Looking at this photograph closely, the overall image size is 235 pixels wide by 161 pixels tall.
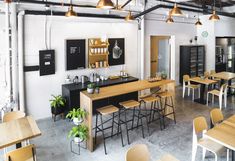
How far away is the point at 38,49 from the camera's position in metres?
5.25

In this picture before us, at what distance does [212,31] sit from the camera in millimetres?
8898

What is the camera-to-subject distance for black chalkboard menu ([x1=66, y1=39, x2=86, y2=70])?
5645 millimetres

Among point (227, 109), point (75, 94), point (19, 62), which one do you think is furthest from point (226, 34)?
point (19, 62)

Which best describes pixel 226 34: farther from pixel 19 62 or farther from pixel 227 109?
pixel 19 62

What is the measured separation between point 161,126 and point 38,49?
341 cm

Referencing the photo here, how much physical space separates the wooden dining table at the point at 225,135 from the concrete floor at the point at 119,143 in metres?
0.82

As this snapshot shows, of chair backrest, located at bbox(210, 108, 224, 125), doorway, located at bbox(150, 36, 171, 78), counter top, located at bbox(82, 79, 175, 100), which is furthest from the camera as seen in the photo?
doorway, located at bbox(150, 36, 171, 78)

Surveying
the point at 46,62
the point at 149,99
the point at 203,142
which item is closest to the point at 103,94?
the point at 149,99

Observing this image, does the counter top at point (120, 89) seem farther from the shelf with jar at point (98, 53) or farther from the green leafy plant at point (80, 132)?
the shelf with jar at point (98, 53)

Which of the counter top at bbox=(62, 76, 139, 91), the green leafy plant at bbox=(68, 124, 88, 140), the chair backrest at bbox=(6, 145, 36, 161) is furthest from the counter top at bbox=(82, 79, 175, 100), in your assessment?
the chair backrest at bbox=(6, 145, 36, 161)

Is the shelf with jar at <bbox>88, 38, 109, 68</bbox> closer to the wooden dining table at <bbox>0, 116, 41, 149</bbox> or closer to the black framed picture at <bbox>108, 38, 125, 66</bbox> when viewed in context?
the black framed picture at <bbox>108, 38, 125, 66</bbox>

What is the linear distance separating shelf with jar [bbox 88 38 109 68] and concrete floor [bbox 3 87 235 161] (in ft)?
5.84

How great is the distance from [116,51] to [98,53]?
692mm

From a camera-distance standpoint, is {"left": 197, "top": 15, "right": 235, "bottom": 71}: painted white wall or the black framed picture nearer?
the black framed picture
